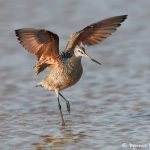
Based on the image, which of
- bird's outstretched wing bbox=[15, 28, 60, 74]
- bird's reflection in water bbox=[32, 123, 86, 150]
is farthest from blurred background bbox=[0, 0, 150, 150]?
bird's outstretched wing bbox=[15, 28, 60, 74]

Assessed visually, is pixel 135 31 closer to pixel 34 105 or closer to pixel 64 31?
pixel 64 31

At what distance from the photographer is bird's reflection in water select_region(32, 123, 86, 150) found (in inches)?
364

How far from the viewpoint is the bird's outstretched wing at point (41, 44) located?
1002 cm

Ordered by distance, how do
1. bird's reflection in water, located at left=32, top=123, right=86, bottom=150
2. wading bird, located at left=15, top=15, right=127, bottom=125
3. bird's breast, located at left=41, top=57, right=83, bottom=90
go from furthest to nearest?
bird's breast, located at left=41, top=57, right=83, bottom=90 → wading bird, located at left=15, top=15, right=127, bottom=125 → bird's reflection in water, located at left=32, top=123, right=86, bottom=150

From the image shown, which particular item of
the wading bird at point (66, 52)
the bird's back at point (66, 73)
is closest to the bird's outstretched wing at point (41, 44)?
the wading bird at point (66, 52)

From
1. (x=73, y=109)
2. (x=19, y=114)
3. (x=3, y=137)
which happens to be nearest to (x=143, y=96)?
(x=73, y=109)

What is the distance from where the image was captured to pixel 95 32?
10.6 metres

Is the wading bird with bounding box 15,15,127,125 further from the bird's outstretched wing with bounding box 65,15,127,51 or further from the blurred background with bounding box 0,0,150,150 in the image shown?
the blurred background with bounding box 0,0,150,150

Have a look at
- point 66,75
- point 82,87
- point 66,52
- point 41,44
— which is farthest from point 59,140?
point 82,87

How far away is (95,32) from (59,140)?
6.11 feet

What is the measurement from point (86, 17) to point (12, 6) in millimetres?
1521

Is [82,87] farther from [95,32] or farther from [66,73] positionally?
[95,32]

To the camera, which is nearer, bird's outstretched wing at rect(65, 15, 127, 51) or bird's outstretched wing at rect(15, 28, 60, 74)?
bird's outstretched wing at rect(15, 28, 60, 74)

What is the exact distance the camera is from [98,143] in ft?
30.1
